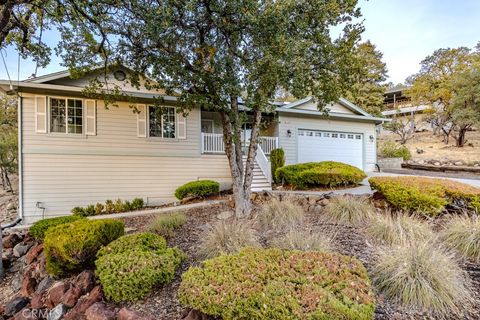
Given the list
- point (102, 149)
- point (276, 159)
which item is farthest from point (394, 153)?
point (102, 149)

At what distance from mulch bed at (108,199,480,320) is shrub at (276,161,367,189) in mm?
3703

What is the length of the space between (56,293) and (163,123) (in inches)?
306

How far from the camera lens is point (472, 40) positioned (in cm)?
2338

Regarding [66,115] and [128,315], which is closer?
[128,315]

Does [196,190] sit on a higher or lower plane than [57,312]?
higher

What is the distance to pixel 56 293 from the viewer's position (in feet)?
12.3

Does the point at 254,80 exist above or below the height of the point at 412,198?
above

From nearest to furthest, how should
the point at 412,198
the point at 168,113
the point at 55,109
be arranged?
the point at 412,198, the point at 55,109, the point at 168,113

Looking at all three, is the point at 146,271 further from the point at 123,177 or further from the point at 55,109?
the point at 55,109

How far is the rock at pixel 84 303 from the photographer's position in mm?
3273

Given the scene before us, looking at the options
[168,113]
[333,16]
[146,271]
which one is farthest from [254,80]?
[168,113]

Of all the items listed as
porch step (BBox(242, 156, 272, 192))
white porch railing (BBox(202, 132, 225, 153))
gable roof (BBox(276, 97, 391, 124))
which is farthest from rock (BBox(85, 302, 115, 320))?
gable roof (BBox(276, 97, 391, 124))

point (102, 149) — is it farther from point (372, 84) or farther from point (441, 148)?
point (441, 148)

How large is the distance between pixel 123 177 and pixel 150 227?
196 inches
